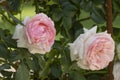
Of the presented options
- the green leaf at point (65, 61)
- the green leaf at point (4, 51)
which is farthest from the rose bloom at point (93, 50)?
the green leaf at point (4, 51)

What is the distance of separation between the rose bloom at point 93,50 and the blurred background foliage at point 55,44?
66 millimetres

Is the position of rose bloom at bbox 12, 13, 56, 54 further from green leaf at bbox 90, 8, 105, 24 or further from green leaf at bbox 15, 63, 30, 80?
green leaf at bbox 90, 8, 105, 24

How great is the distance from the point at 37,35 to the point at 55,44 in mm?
157

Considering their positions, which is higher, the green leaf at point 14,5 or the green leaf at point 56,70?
the green leaf at point 14,5

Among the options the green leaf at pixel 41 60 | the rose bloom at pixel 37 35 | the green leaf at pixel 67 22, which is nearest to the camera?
the rose bloom at pixel 37 35

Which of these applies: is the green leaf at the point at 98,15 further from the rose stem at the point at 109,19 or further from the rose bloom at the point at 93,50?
the rose bloom at the point at 93,50

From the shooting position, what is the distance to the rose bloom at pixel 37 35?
1.09 meters

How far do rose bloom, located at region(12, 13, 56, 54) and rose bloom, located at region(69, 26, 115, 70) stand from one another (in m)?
0.09

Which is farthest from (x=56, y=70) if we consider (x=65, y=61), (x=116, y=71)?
(x=116, y=71)

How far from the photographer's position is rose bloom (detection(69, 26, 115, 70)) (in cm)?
113

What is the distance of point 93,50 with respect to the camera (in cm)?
113

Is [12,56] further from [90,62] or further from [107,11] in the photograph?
[107,11]

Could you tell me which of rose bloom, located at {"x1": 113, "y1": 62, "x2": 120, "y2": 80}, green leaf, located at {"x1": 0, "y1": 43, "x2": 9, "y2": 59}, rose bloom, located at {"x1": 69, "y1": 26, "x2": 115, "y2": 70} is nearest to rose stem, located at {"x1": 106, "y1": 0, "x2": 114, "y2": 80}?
rose bloom, located at {"x1": 113, "y1": 62, "x2": 120, "y2": 80}

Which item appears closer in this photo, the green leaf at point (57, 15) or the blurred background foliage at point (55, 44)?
the blurred background foliage at point (55, 44)
